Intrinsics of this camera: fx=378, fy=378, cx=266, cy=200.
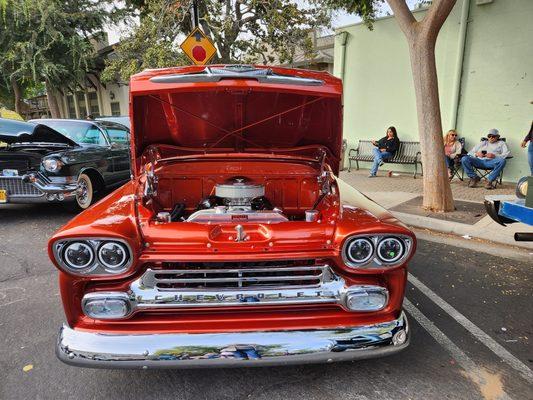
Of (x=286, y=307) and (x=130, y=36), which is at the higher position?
(x=130, y=36)

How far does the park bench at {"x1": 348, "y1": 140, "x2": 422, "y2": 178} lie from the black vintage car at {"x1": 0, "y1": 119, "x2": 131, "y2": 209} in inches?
256

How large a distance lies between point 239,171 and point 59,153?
3729 mm

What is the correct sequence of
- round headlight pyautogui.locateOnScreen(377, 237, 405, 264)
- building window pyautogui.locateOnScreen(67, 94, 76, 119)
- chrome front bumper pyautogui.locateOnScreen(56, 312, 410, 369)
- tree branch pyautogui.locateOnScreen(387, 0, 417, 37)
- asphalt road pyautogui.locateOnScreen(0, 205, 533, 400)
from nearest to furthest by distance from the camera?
chrome front bumper pyautogui.locateOnScreen(56, 312, 410, 369), round headlight pyautogui.locateOnScreen(377, 237, 405, 264), asphalt road pyautogui.locateOnScreen(0, 205, 533, 400), tree branch pyautogui.locateOnScreen(387, 0, 417, 37), building window pyautogui.locateOnScreen(67, 94, 76, 119)

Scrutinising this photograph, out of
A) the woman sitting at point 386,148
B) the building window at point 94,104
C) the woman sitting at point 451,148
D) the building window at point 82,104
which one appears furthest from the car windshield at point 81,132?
the building window at point 82,104

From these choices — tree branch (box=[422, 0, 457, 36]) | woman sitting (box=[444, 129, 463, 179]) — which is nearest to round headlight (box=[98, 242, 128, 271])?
tree branch (box=[422, 0, 457, 36])

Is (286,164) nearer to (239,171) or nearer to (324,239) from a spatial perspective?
(239,171)

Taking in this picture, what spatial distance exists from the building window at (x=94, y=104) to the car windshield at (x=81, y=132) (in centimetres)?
1816

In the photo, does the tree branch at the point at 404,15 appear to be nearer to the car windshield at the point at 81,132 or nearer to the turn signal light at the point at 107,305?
the car windshield at the point at 81,132

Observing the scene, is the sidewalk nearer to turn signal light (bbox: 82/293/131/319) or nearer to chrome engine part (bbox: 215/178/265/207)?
chrome engine part (bbox: 215/178/265/207)

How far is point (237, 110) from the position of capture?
2959 millimetres

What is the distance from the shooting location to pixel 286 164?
3.17 meters

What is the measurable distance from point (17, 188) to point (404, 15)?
244 inches

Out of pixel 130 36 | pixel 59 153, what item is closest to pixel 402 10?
pixel 59 153

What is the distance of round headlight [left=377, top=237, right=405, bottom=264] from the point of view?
1.97 metres
